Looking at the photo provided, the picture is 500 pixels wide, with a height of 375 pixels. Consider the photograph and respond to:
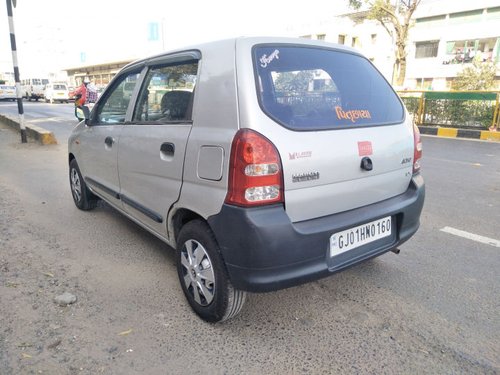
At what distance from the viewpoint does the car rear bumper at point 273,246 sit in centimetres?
204

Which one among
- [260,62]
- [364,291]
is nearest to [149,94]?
[260,62]

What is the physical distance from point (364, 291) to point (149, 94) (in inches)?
85.1

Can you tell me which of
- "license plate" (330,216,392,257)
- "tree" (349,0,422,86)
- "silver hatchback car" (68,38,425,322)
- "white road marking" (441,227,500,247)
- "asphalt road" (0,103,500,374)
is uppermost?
"tree" (349,0,422,86)

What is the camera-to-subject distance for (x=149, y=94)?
3.11m

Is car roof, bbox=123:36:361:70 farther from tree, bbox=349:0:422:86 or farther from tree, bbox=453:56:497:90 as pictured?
tree, bbox=453:56:497:90

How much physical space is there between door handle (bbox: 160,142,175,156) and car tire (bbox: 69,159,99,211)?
7.06 ft

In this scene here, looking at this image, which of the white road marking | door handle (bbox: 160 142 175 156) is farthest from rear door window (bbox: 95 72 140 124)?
the white road marking

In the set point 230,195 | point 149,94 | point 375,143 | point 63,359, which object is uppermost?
point 149,94

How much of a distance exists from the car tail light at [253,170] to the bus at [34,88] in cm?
3812

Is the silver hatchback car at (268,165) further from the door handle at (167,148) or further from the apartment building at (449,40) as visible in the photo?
the apartment building at (449,40)

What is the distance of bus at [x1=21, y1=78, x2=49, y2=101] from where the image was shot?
35281 millimetres

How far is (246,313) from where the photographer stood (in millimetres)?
2602

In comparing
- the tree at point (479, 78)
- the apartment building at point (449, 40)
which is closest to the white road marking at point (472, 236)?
the tree at point (479, 78)

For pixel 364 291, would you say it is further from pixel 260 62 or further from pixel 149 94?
pixel 149 94
